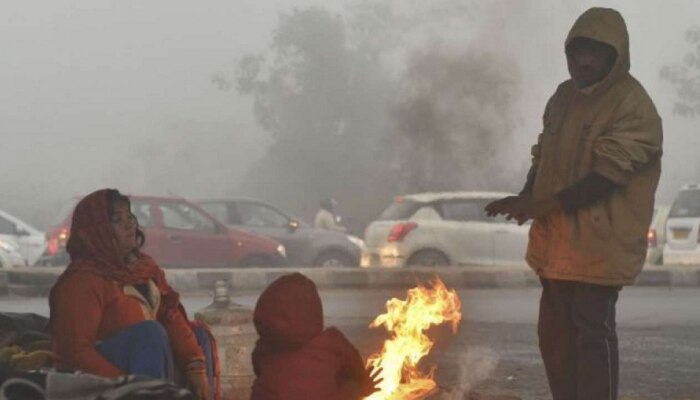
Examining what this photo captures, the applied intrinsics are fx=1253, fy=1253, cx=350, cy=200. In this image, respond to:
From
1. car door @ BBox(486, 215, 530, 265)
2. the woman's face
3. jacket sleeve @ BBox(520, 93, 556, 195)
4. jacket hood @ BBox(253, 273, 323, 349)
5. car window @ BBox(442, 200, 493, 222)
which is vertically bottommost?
car door @ BBox(486, 215, 530, 265)

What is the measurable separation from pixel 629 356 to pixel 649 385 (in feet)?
4.70

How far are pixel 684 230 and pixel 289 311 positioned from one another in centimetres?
1604

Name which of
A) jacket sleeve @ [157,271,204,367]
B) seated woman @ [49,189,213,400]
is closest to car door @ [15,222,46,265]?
jacket sleeve @ [157,271,204,367]

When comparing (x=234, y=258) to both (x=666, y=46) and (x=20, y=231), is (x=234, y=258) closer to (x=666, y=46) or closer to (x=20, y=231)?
(x=20, y=231)

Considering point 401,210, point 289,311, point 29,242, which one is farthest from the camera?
point 29,242

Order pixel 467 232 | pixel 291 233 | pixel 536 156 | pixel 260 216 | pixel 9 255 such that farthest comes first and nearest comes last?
pixel 260 216
pixel 291 233
pixel 9 255
pixel 467 232
pixel 536 156

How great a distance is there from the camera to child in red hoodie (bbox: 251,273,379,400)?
3.92 m

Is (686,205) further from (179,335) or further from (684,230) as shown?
(179,335)

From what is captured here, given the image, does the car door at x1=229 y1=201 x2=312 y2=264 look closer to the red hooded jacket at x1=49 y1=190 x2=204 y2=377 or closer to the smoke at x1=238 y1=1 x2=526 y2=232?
the smoke at x1=238 y1=1 x2=526 y2=232

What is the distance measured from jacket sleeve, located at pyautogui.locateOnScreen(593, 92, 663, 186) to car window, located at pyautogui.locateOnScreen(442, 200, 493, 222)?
13617 millimetres

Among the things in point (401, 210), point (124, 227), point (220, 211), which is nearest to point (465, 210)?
point (401, 210)

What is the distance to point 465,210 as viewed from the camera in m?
18.6

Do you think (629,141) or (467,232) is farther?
(467,232)

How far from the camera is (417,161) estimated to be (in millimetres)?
32125
